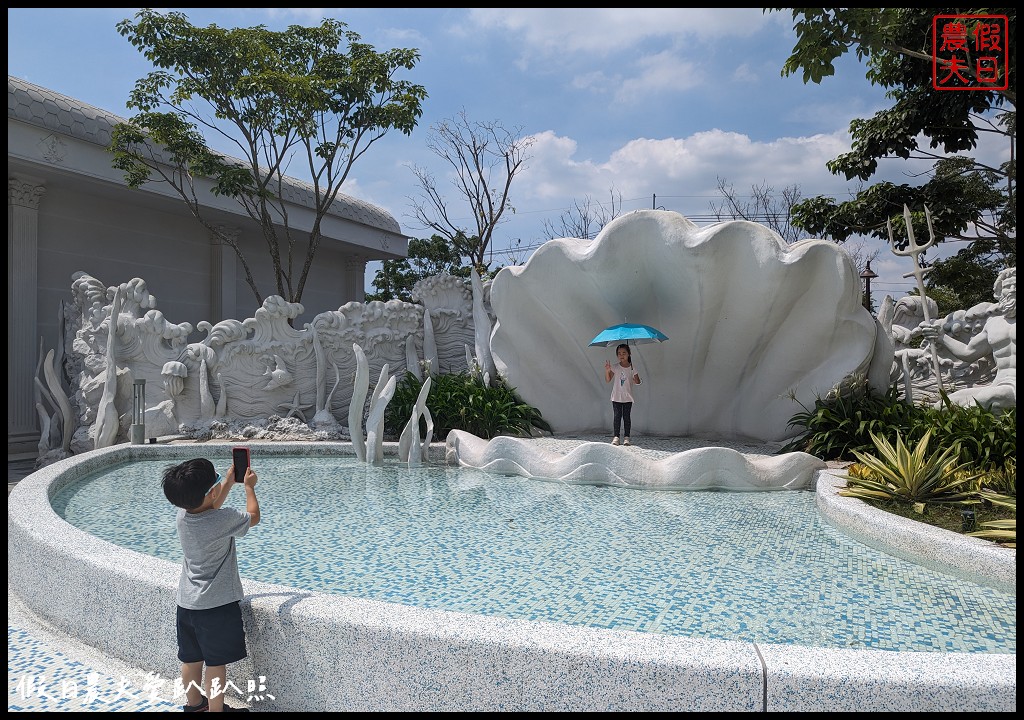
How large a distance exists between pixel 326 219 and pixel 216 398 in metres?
7.57

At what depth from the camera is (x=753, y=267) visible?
7.20 m

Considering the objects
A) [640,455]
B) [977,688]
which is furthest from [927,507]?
[977,688]

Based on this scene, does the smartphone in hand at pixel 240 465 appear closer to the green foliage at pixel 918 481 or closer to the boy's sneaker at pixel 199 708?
the boy's sneaker at pixel 199 708

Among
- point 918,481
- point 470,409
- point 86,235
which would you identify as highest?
point 86,235

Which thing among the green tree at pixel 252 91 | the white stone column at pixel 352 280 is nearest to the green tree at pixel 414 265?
the white stone column at pixel 352 280

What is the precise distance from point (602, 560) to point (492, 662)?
6.07ft

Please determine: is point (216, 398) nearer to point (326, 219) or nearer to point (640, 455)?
point (640, 455)

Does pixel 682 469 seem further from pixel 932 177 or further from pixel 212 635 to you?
pixel 932 177

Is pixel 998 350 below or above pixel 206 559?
above

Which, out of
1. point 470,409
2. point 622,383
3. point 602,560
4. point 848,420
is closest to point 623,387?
point 622,383

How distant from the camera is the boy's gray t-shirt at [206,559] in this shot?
2180 millimetres

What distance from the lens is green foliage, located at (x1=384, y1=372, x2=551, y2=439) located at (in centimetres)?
822

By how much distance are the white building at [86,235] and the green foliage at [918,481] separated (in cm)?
947

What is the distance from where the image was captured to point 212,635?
2.19 meters
